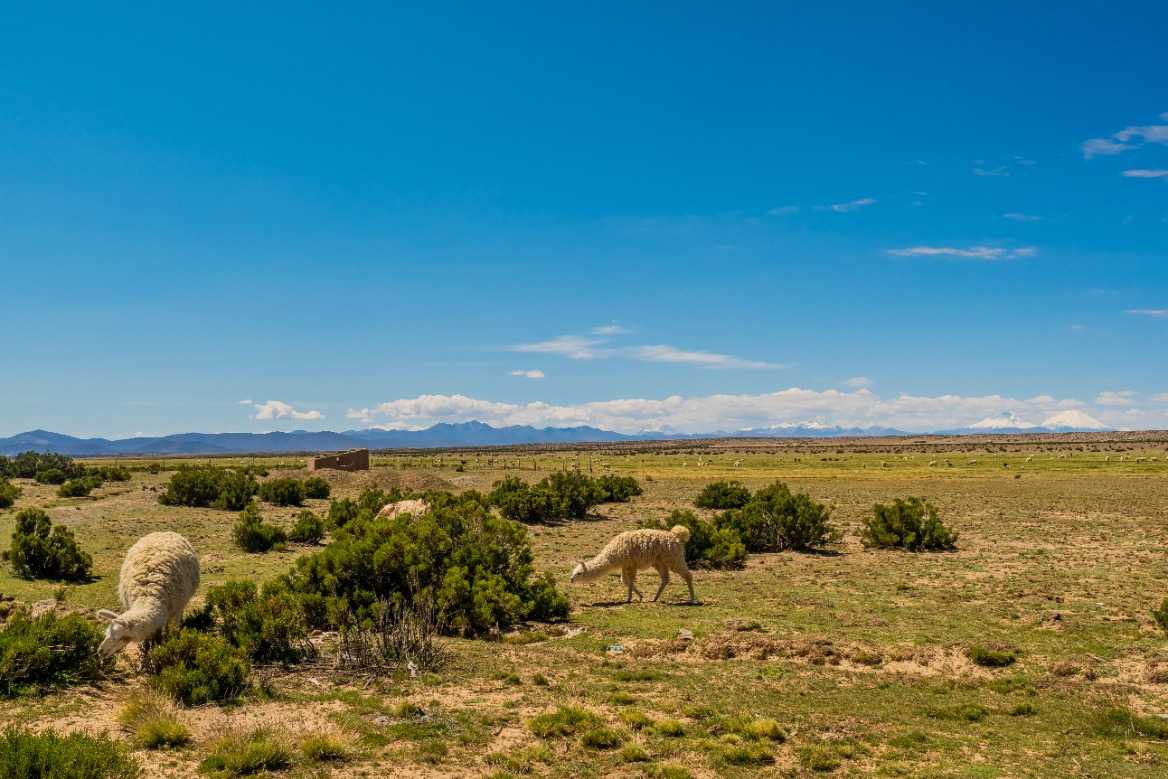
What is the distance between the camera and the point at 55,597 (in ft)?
59.0

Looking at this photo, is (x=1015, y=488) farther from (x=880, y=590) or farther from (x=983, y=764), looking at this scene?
(x=983, y=764)

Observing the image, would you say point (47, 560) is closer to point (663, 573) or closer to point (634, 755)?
point (663, 573)

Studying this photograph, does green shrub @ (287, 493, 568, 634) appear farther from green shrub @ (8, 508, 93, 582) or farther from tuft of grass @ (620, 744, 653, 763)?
green shrub @ (8, 508, 93, 582)

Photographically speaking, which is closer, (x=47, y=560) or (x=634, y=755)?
(x=634, y=755)

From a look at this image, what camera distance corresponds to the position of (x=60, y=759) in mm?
6934

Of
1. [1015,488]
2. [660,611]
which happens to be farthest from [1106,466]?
[660,611]

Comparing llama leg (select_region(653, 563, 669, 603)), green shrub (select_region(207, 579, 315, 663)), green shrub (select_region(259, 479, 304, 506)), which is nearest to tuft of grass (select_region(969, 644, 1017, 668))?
llama leg (select_region(653, 563, 669, 603))

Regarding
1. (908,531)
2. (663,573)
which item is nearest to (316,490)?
(663,573)

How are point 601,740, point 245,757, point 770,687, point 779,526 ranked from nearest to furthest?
point 245,757, point 601,740, point 770,687, point 779,526

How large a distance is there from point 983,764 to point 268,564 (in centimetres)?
2101

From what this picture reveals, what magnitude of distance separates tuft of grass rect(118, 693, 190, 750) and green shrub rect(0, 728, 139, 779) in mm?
1218

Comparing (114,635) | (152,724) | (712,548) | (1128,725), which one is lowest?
(1128,725)

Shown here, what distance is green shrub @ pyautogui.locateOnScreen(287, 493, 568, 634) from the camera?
15.3 meters

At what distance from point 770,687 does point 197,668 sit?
27.9ft
